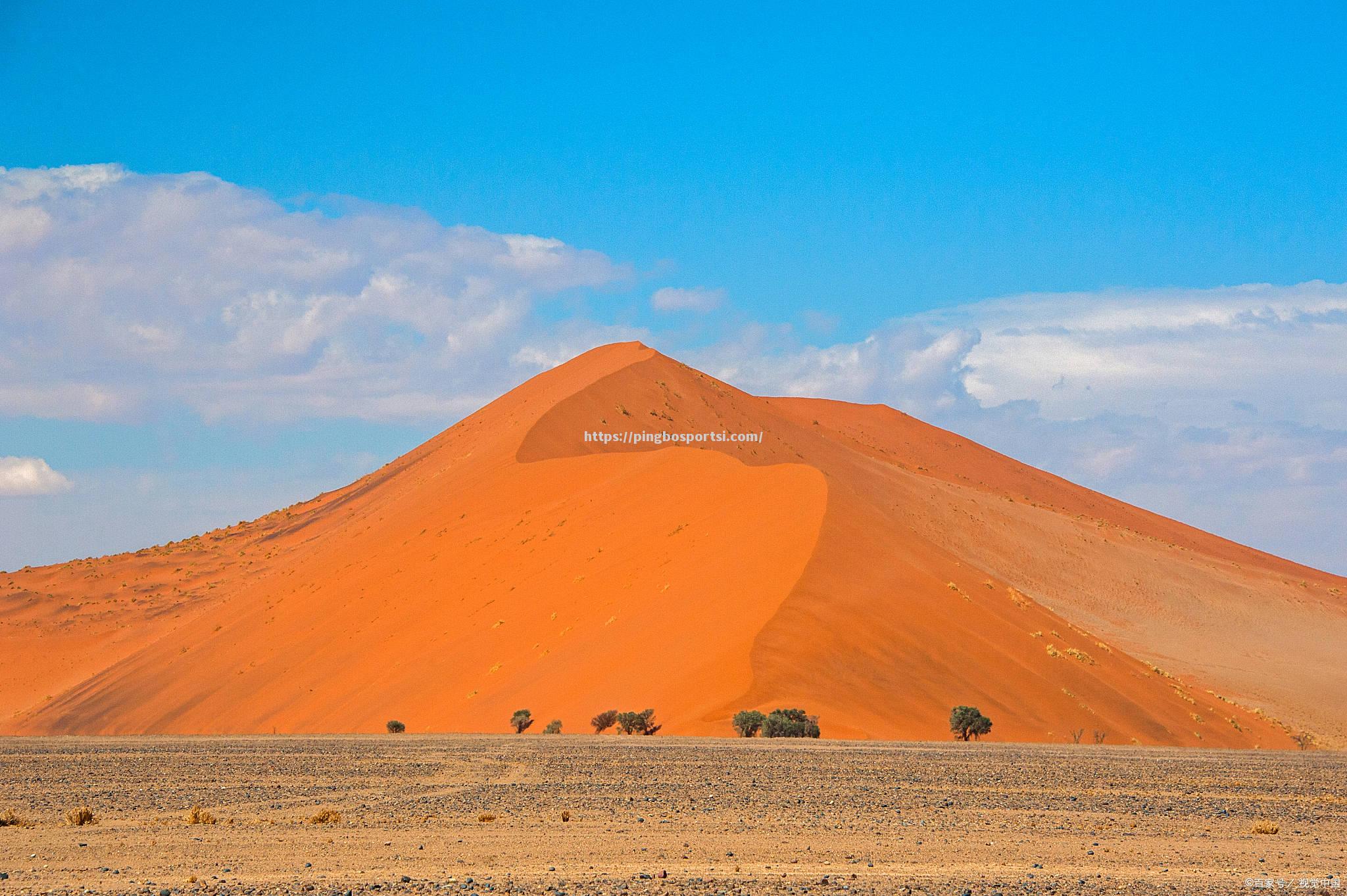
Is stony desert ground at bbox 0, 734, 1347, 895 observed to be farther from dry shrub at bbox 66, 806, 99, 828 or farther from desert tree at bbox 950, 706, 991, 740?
desert tree at bbox 950, 706, 991, 740

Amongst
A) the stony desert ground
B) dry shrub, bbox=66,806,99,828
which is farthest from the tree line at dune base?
dry shrub, bbox=66,806,99,828

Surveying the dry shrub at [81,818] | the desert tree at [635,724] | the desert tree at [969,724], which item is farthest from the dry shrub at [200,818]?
the desert tree at [969,724]

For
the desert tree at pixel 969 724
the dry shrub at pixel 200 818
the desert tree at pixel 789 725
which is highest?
the dry shrub at pixel 200 818

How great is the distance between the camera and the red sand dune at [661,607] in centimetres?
3316

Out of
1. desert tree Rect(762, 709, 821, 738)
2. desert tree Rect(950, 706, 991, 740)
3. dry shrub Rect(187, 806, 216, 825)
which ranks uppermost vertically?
dry shrub Rect(187, 806, 216, 825)

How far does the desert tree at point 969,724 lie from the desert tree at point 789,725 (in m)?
3.96

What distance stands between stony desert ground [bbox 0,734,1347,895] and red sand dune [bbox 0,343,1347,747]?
359 inches

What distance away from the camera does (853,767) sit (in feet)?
64.7

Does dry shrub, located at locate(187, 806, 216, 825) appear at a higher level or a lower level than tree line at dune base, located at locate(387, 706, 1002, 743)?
higher

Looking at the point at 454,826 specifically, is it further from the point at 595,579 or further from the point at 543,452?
the point at 543,452

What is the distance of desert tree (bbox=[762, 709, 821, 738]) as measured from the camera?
2639 centimetres

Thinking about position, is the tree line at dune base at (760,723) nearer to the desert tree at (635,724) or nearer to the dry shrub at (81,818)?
the desert tree at (635,724)

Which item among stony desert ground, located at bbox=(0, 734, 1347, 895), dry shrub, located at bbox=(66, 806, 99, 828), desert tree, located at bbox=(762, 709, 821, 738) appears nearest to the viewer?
stony desert ground, located at bbox=(0, 734, 1347, 895)

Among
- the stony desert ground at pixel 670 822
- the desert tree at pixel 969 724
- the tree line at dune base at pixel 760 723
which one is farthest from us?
the desert tree at pixel 969 724
